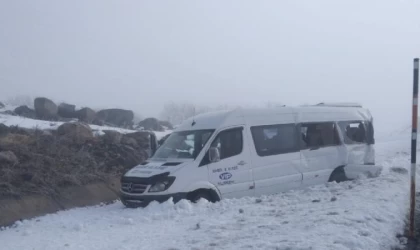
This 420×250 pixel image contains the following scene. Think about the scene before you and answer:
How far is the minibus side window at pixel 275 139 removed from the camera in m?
11.6

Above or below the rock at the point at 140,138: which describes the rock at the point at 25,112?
above

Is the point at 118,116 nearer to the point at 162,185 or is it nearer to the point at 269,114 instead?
the point at 269,114

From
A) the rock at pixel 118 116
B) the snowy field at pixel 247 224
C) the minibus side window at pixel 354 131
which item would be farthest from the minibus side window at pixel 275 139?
the rock at pixel 118 116

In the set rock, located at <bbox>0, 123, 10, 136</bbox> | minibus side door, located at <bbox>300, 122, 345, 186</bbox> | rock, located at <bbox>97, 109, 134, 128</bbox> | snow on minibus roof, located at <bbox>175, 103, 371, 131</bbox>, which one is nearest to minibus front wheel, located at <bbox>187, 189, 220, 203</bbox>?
snow on minibus roof, located at <bbox>175, 103, 371, 131</bbox>

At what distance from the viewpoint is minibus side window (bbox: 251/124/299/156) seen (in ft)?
37.9

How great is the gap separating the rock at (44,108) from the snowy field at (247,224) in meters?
17.1

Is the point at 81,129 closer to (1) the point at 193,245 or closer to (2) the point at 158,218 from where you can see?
(2) the point at 158,218

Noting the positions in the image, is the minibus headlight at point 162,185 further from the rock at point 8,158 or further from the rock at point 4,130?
the rock at point 4,130

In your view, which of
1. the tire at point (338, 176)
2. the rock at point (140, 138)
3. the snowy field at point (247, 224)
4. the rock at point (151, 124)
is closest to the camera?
the snowy field at point (247, 224)

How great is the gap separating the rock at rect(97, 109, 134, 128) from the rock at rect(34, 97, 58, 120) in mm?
3254

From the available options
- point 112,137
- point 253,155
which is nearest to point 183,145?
point 253,155

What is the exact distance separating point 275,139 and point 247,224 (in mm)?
4695

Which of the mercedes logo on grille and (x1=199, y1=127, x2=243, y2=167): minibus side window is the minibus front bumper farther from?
(x1=199, y1=127, x2=243, y2=167): minibus side window

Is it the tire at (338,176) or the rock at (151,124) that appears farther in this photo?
the rock at (151,124)
